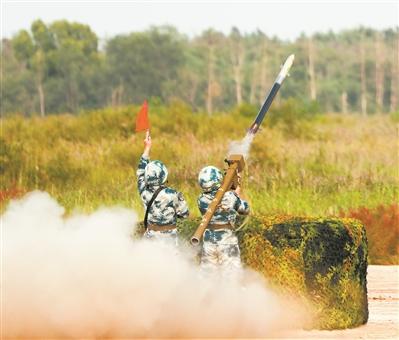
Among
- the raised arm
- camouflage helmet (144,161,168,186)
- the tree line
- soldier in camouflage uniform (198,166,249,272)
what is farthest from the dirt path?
the tree line

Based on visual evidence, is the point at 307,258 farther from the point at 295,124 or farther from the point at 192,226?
the point at 295,124

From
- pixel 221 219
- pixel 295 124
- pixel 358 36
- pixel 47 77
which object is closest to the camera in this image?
pixel 221 219

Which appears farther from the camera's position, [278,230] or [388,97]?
[388,97]

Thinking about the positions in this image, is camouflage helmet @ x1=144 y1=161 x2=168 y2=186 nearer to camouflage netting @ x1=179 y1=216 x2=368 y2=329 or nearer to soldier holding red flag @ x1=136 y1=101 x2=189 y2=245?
soldier holding red flag @ x1=136 y1=101 x2=189 y2=245

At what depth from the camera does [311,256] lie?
13.3 metres

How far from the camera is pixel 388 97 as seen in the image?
362ft

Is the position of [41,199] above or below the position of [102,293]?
above

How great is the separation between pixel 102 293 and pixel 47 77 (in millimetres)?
75741

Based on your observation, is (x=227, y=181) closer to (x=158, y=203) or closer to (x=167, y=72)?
(x=158, y=203)

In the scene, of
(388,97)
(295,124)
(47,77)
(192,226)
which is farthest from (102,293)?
(388,97)

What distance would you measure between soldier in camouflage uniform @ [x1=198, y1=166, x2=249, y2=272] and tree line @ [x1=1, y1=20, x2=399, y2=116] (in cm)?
5887

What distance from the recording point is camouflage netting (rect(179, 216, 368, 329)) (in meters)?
13.2

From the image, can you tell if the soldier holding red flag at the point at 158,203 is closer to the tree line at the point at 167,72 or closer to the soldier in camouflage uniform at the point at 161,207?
the soldier in camouflage uniform at the point at 161,207

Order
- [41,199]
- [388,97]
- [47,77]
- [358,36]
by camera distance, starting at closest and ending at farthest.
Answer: [41,199] → [47,77] → [388,97] → [358,36]
